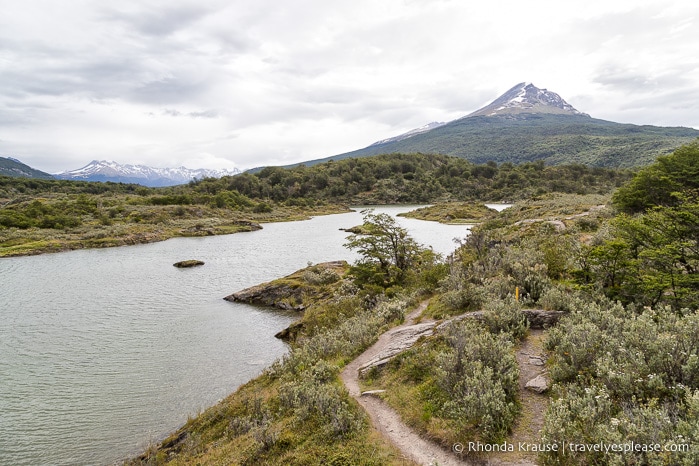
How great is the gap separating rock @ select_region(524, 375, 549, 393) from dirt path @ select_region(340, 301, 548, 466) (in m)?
0.15

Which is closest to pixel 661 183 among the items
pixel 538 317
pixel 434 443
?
pixel 538 317

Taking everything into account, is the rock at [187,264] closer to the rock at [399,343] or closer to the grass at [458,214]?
the rock at [399,343]

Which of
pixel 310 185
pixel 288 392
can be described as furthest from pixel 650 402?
pixel 310 185

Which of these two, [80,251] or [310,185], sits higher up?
[310,185]

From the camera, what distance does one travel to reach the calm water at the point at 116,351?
595 inches

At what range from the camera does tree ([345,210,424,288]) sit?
102ft

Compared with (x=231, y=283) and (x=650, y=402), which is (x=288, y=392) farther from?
(x=231, y=283)

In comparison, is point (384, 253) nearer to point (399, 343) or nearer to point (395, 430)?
point (399, 343)

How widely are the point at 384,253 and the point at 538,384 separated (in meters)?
23.0

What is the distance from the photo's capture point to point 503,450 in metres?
7.99

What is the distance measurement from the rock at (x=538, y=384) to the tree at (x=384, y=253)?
2045 cm

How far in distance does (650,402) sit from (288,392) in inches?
421

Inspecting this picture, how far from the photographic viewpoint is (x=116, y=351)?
23.0 m

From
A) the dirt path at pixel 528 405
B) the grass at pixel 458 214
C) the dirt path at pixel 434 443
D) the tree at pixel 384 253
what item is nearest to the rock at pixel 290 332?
the tree at pixel 384 253
